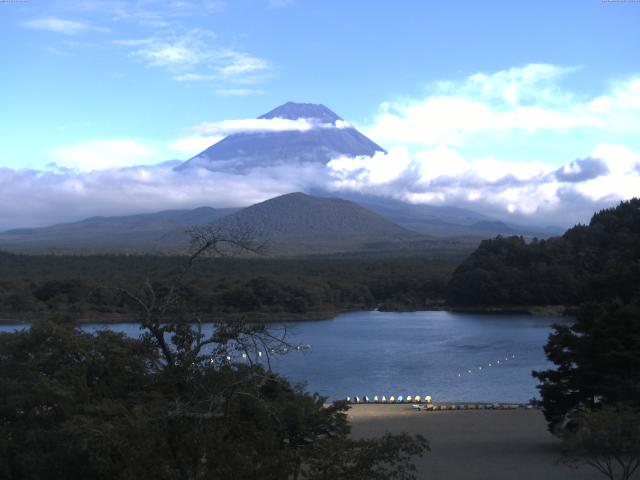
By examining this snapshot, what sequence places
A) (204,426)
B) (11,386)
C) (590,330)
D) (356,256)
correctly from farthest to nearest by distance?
(356,256) < (590,330) < (11,386) < (204,426)

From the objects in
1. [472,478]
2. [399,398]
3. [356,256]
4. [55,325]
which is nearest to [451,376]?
[399,398]

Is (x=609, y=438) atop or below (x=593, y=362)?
below

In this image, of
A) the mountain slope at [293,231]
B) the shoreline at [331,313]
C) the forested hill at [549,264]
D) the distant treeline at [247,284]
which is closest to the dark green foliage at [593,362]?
the distant treeline at [247,284]

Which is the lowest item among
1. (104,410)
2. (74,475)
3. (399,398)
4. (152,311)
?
A: (399,398)

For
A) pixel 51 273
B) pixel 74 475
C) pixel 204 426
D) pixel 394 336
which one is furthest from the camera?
pixel 51 273

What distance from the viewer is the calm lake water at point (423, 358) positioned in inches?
996

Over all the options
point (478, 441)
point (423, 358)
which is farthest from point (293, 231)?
point (478, 441)

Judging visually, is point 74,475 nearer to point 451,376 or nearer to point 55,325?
point 55,325

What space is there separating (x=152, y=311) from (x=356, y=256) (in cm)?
8433

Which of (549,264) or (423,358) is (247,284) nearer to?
(423,358)

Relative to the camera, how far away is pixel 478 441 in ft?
52.3

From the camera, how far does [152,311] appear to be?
640 centimetres

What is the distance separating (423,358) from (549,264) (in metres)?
25.5

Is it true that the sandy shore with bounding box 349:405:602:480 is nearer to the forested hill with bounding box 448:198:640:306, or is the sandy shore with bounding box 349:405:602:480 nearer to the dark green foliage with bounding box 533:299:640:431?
the dark green foliage with bounding box 533:299:640:431
